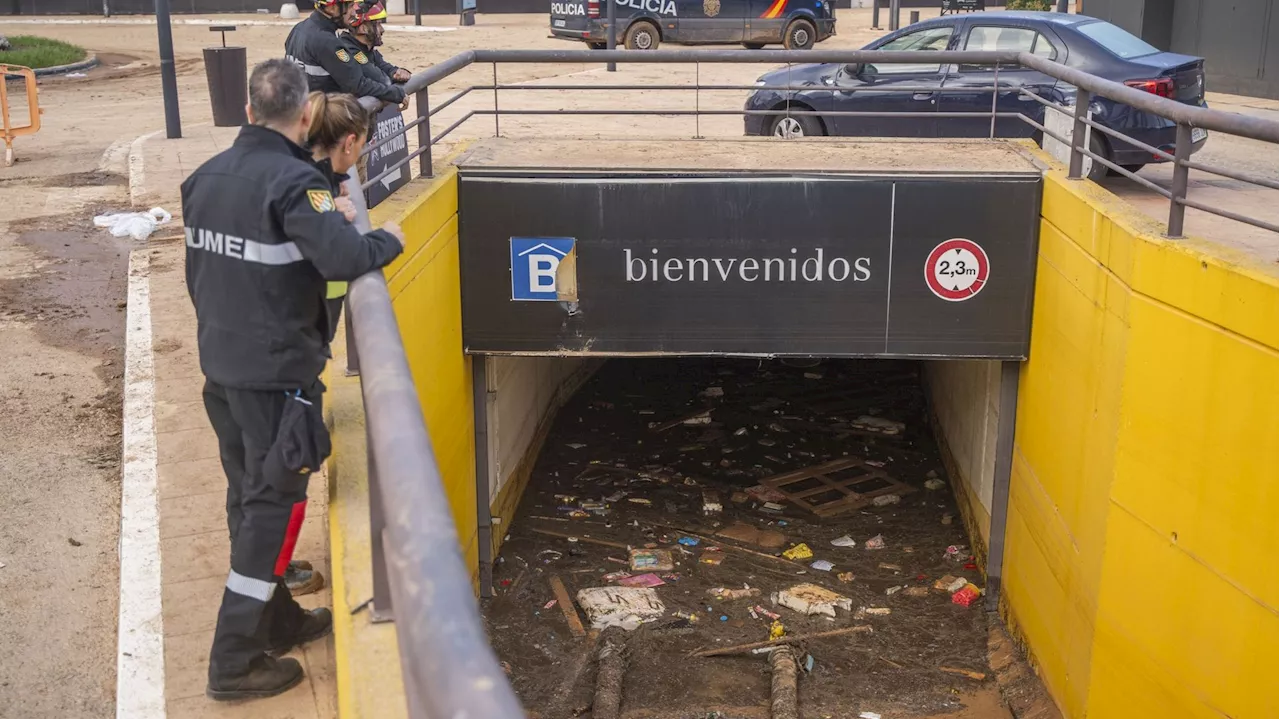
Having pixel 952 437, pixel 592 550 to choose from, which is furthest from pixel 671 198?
pixel 952 437

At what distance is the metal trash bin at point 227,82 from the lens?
54.5 feet

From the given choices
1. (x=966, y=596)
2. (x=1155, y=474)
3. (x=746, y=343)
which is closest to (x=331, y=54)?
(x=746, y=343)

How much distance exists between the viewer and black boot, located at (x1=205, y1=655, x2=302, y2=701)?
13.0ft

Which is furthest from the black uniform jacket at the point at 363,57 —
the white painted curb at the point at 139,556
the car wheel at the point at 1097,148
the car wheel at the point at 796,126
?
the car wheel at the point at 1097,148

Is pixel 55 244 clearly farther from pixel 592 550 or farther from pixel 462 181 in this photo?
pixel 592 550

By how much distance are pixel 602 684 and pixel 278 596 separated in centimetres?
430

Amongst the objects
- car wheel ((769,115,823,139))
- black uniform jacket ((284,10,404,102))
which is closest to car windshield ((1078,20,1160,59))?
car wheel ((769,115,823,139))

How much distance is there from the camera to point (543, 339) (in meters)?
9.27

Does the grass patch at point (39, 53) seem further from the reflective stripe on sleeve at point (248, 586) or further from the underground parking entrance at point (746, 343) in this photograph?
the reflective stripe on sleeve at point (248, 586)

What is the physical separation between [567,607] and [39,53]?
21241mm

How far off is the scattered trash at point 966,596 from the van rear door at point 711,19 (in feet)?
53.2

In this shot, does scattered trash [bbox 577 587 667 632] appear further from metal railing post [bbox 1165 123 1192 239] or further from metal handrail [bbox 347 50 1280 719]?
metal handrail [bbox 347 50 1280 719]

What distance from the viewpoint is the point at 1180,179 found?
629 centimetres

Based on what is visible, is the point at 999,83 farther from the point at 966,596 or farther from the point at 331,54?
the point at 331,54
